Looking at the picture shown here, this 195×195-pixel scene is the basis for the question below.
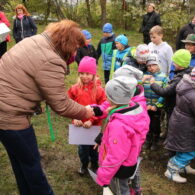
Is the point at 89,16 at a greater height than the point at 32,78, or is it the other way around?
the point at 32,78

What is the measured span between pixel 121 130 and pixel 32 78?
2.67 feet

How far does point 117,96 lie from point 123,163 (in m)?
0.58

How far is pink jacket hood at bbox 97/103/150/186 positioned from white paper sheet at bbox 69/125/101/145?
704 millimetres

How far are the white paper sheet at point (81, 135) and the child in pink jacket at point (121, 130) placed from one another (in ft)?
2.24

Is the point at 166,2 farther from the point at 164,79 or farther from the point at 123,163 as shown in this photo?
the point at 123,163

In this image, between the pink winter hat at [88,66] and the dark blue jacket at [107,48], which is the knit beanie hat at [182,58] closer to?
the pink winter hat at [88,66]

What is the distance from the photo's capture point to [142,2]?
16875 mm

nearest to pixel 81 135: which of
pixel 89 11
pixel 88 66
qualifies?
pixel 88 66

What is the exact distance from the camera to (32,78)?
2.01 meters

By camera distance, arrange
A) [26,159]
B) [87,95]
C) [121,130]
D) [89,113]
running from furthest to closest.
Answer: [87,95], [89,113], [26,159], [121,130]

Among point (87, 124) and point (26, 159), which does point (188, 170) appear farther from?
point (26, 159)

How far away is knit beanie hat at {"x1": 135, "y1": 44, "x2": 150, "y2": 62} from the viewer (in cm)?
328

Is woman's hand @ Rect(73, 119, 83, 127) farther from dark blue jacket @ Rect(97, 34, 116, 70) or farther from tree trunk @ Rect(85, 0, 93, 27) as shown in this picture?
tree trunk @ Rect(85, 0, 93, 27)

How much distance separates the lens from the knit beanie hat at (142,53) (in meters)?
3.28
